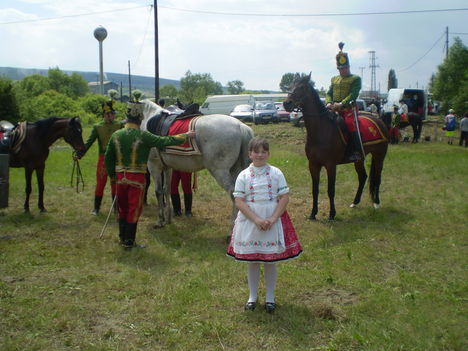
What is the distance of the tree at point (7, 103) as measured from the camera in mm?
19500

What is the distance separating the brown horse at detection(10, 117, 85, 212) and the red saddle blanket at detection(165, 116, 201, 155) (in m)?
2.05

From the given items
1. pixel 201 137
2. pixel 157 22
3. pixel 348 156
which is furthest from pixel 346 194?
pixel 157 22

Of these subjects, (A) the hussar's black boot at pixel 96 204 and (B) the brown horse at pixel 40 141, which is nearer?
(B) the brown horse at pixel 40 141

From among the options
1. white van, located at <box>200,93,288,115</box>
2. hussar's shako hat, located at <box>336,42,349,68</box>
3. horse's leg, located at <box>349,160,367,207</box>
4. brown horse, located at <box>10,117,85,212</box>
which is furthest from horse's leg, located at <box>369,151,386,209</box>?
white van, located at <box>200,93,288,115</box>

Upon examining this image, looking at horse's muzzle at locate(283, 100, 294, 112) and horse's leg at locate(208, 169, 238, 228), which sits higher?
horse's muzzle at locate(283, 100, 294, 112)

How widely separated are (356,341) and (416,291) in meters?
1.37

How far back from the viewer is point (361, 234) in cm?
691

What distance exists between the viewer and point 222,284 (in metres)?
5.03

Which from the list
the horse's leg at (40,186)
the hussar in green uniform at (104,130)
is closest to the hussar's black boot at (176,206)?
the hussar in green uniform at (104,130)

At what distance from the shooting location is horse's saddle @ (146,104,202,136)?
7234 mm

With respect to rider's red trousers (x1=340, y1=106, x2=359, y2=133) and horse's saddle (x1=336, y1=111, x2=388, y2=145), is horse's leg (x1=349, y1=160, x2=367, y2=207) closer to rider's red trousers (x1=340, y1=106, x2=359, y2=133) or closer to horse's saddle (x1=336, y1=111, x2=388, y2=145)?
horse's saddle (x1=336, y1=111, x2=388, y2=145)

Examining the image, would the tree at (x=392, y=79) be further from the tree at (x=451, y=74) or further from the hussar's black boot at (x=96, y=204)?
the hussar's black boot at (x=96, y=204)

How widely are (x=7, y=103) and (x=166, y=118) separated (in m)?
15.1

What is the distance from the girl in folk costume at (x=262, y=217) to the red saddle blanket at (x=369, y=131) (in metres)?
4.69
